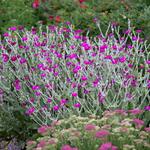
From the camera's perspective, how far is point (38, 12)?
7633 mm

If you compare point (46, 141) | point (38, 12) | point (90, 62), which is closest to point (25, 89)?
point (90, 62)

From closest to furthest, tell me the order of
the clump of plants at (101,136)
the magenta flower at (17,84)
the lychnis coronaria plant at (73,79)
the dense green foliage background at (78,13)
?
the clump of plants at (101,136) → the lychnis coronaria plant at (73,79) → the magenta flower at (17,84) → the dense green foliage background at (78,13)

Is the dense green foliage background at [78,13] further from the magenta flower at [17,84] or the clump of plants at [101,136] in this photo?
the clump of plants at [101,136]

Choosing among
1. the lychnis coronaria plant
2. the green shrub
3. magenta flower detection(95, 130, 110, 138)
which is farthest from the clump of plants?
the green shrub

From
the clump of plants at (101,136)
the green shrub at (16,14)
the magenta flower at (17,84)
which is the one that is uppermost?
the green shrub at (16,14)

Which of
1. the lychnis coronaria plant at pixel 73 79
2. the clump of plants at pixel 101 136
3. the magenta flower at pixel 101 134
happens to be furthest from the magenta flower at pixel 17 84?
the magenta flower at pixel 101 134

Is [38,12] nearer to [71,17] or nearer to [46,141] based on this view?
[71,17]

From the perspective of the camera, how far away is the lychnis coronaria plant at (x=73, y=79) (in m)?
4.81

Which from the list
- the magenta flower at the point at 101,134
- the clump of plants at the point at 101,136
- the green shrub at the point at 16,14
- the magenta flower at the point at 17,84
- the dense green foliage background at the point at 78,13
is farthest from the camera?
the green shrub at the point at 16,14

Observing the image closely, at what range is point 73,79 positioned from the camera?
5.06 metres

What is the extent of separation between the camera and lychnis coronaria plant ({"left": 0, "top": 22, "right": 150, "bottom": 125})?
481 cm

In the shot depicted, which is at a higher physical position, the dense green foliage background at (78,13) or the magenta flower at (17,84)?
the dense green foliage background at (78,13)

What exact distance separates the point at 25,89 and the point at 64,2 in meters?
2.44

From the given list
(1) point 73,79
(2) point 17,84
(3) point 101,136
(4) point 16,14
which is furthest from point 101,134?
(4) point 16,14
